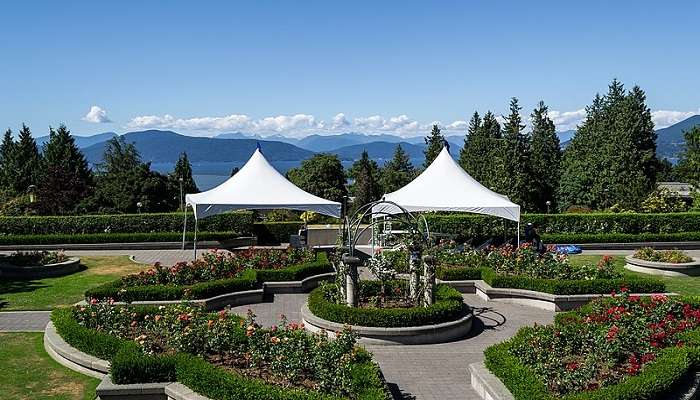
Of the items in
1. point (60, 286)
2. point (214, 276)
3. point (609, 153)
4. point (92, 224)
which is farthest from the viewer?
point (609, 153)

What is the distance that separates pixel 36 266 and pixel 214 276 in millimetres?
6436

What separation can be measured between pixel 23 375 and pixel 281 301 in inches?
254

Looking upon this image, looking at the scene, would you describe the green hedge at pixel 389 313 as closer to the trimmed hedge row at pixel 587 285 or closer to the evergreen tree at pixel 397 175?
the trimmed hedge row at pixel 587 285

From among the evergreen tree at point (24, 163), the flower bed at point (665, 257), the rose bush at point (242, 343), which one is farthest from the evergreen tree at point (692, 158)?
the evergreen tree at point (24, 163)

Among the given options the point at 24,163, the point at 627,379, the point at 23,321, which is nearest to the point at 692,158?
the point at 627,379

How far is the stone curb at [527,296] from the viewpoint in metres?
13.4

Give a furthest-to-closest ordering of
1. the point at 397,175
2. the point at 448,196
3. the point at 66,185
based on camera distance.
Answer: the point at 397,175 → the point at 66,185 → the point at 448,196

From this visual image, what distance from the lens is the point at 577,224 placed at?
24344 millimetres

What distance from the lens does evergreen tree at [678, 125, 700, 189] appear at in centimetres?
3300

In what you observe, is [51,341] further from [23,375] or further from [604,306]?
[604,306]

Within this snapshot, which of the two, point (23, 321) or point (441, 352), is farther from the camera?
point (23, 321)

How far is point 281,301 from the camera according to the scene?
1430 centimetres

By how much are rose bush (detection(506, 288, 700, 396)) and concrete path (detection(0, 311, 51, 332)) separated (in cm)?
909

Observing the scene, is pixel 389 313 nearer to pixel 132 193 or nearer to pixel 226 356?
pixel 226 356
